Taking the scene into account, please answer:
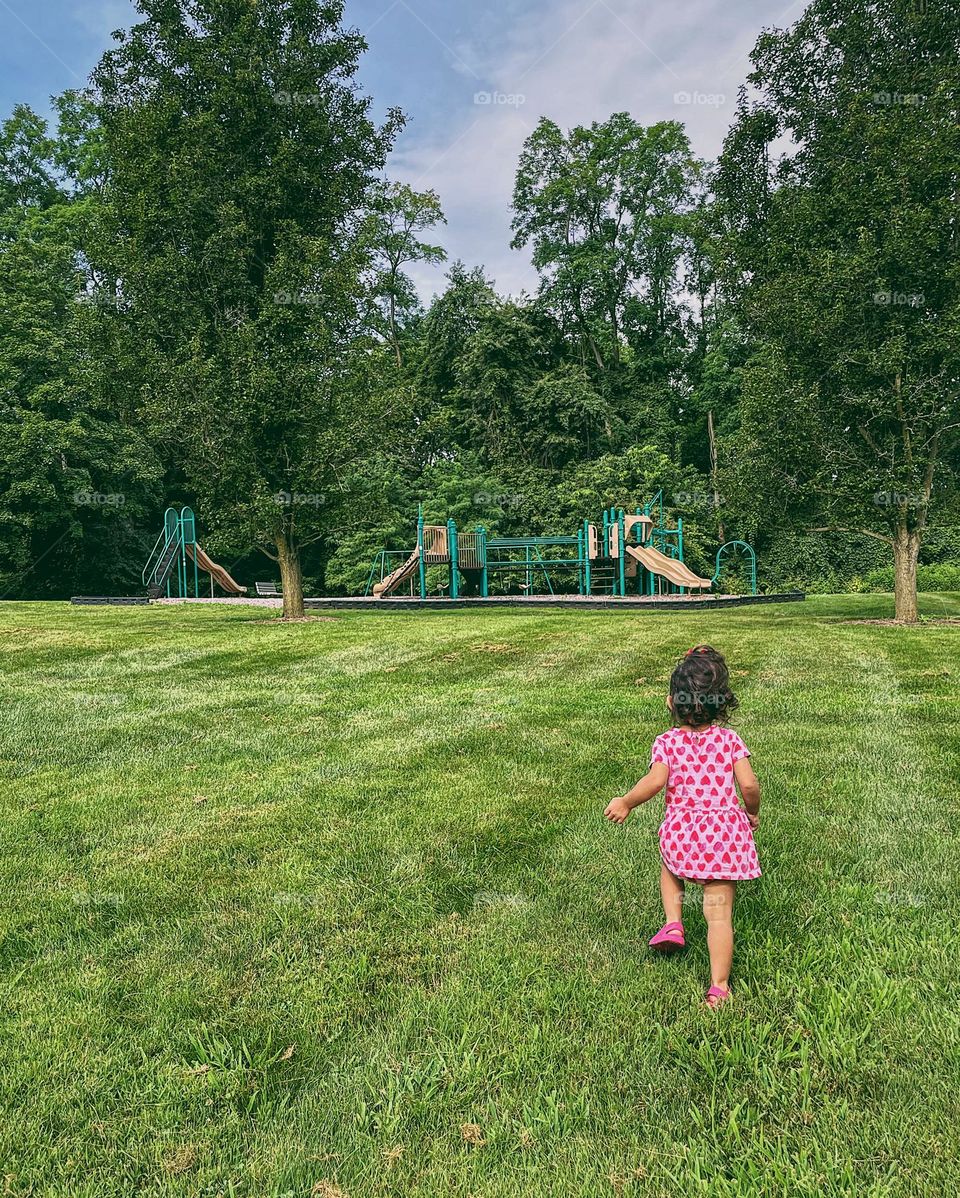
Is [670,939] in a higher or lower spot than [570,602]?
lower

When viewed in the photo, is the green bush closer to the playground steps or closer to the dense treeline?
the dense treeline

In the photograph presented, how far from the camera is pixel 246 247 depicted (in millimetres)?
14391

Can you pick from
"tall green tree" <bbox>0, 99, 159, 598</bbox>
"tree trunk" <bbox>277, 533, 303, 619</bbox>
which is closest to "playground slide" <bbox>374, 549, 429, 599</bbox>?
"tree trunk" <bbox>277, 533, 303, 619</bbox>

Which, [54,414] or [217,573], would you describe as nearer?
[54,414]

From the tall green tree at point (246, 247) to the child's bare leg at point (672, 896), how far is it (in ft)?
41.7

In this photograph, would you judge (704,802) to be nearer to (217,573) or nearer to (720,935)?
(720,935)

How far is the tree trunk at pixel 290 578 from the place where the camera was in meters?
15.3

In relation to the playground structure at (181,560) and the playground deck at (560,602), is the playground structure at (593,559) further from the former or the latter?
the playground structure at (181,560)

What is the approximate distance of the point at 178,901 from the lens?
9.97 ft

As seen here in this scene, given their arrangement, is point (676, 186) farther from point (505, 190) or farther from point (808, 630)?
point (808, 630)

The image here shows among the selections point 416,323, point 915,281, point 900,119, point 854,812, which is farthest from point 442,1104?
point 416,323

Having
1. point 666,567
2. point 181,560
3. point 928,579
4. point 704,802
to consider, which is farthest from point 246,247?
point 928,579

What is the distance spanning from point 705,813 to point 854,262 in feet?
41.2

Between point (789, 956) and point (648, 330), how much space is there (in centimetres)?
3644
